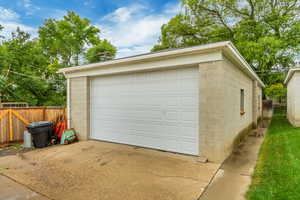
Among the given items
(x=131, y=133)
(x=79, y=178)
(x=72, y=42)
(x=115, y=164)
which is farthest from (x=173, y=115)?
(x=72, y=42)

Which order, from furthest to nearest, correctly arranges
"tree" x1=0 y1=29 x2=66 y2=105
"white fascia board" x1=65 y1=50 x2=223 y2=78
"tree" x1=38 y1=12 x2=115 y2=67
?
"tree" x1=38 y1=12 x2=115 y2=67 < "tree" x1=0 y1=29 x2=66 y2=105 < "white fascia board" x1=65 y1=50 x2=223 y2=78

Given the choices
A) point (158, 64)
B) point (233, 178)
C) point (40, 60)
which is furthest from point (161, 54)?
point (40, 60)

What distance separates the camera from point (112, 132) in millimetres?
5746

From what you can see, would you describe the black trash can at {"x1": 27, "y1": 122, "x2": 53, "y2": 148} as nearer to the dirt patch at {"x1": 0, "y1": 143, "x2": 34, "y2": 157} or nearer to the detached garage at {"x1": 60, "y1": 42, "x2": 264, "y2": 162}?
the dirt patch at {"x1": 0, "y1": 143, "x2": 34, "y2": 157}

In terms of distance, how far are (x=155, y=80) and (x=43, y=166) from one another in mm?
3619

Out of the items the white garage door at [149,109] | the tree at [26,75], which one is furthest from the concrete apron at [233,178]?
the tree at [26,75]

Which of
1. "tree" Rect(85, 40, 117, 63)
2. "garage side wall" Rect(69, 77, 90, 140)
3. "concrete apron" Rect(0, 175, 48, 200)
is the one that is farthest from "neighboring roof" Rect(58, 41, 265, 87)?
"tree" Rect(85, 40, 117, 63)

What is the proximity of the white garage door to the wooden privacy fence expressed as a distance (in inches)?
91.7

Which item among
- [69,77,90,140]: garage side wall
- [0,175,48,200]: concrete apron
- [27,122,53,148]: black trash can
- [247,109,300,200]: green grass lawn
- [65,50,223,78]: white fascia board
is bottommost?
[0,175,48,200]: concrete apron

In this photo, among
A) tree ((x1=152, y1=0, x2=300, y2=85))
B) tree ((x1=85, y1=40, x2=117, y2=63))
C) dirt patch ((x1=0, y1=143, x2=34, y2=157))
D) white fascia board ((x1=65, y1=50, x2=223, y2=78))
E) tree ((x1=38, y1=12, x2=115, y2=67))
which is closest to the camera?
white fascia board ((x1=65, y1=50, x2=223, y2=78))

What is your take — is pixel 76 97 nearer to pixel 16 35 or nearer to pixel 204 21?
pixel 16 35

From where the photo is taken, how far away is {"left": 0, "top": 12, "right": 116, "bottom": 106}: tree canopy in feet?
35.5

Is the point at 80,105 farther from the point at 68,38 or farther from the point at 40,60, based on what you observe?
the point at 68,38

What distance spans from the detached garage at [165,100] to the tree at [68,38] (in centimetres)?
1408
